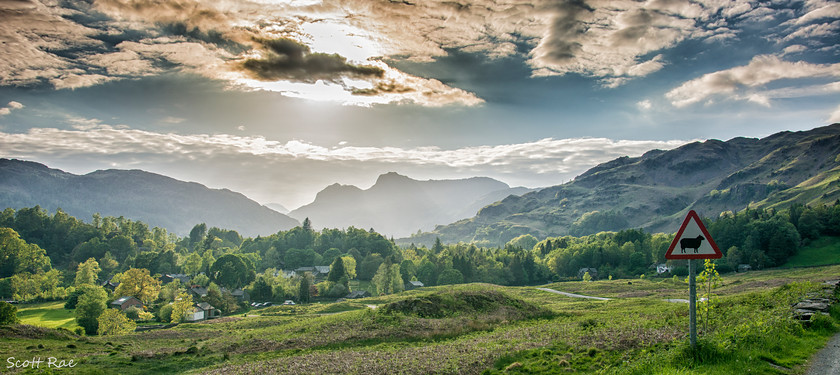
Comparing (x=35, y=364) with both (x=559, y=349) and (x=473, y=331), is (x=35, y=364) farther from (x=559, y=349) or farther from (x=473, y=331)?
(x=559, y=349)

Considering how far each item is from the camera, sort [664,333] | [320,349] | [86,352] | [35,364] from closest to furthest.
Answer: [664,333] < [35,364] < [320,349] < [86,352]

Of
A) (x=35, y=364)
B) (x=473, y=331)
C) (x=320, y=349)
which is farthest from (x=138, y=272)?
(x=473, y=331)

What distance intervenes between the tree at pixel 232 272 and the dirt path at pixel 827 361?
15038 centimetres

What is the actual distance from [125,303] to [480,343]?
Result: 104994mm

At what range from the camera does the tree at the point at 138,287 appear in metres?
110

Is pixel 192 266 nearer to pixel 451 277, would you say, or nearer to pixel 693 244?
pixel 451 277

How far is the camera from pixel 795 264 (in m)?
122

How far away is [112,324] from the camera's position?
76.4m

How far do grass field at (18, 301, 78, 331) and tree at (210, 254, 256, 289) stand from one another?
41814 mm

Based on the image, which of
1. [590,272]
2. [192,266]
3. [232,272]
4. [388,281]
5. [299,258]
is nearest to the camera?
[388,281]

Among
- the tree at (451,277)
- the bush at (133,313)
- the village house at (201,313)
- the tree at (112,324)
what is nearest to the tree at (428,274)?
the tree at (451,277)

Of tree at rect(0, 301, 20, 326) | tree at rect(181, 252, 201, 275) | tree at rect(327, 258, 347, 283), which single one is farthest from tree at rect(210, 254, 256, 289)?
tree at rect(0, 301, 20, 326)

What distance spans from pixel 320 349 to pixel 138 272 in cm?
10198

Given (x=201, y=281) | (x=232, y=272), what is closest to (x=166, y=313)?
(x=232, y=272)
